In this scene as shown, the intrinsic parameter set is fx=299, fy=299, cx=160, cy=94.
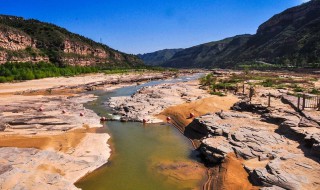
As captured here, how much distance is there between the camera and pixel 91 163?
19.4 metres

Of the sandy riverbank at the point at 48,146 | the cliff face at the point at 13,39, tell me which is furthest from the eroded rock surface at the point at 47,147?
the cliff face at the point at 13,39

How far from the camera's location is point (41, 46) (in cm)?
12081

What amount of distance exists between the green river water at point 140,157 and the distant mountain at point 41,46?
74620 mm

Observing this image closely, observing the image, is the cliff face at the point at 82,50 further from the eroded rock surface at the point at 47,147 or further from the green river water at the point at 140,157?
the green river water at the point at 140,157

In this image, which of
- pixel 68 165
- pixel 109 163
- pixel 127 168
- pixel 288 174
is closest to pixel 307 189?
pixel 288 174

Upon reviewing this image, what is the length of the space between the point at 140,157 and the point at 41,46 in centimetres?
11252

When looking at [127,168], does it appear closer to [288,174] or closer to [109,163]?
[109,163]

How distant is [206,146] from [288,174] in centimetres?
677

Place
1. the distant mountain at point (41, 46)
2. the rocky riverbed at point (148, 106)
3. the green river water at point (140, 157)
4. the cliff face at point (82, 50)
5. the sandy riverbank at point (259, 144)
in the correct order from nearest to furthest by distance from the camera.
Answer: the sandy riverbank at point (259, 144)
the green river water at point (140, 157)
the rocky riverbed at point (148, 106)
the distant mountain at point (41, 46)
the cliff face at point (82, 50)

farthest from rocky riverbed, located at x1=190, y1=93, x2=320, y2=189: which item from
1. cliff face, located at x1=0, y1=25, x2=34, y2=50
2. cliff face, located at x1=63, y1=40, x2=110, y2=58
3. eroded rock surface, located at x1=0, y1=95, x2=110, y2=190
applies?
cliff face, located at x1=63, y1=40, x2=110, y2=58

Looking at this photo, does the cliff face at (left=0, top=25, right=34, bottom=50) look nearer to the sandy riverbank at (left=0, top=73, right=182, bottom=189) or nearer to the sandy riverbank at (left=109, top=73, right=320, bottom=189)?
the sandy riverbank at (left=0, top=73, right=182, bottom=189)

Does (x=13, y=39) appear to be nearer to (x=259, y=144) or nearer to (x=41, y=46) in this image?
(x=41, y=46)

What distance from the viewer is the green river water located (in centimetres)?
1697

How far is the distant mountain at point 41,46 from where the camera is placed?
98.2 m
